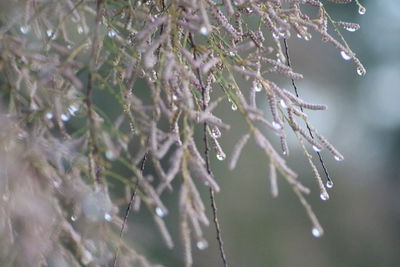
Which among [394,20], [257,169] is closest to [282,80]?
[257,169]

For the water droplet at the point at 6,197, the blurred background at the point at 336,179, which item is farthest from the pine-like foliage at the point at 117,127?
the blurred background at the point at 336,179

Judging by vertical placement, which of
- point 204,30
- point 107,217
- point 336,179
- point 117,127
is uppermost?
point 204,30

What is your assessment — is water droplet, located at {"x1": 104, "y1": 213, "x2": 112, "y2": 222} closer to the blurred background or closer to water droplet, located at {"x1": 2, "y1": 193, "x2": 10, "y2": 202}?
water droplet, located at {"x1": 2, "y1": 193, "x2": 10, "y2": 202}

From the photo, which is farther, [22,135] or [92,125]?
[22,135]

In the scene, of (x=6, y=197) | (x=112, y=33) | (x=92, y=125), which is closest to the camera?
(x=92, y=125)

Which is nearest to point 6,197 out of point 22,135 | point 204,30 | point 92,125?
point 22,135

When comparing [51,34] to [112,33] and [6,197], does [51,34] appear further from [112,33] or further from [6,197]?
[6,197]

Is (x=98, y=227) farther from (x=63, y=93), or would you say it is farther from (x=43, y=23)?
(x=43, y=23)

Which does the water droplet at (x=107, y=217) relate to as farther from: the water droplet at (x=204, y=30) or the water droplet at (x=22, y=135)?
the water droplet at (x=204, y=30)

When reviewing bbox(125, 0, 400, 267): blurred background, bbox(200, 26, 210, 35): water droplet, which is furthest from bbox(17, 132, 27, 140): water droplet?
bbox(125, 0, 400, 267): blurred background
